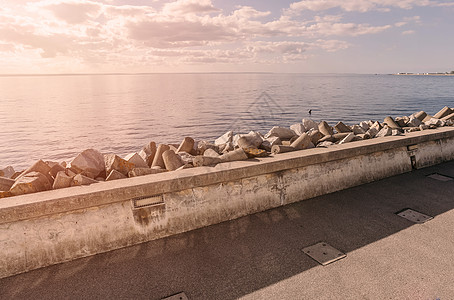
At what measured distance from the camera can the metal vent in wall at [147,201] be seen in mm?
4024

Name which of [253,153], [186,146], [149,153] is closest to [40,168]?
[149,153]

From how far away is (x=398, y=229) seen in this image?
172 inches

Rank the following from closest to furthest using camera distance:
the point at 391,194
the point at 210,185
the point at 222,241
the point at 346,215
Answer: the point at 222,241, the point at 210,185, the point at 346,215, the point at 391,194

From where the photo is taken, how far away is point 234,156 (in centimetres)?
525

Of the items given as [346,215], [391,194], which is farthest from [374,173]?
[346,215]

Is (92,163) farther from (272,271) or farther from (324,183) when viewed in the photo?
(324,183)

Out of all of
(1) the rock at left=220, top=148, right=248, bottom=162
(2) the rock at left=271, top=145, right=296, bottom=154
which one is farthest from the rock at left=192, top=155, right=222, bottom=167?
(2) the rock at left=271, top=145, right=296, bottom=154

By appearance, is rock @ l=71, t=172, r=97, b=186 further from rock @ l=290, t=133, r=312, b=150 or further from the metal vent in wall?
rock @ l=290, t=133, r=312, b=150

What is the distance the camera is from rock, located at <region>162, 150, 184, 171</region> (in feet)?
17.0

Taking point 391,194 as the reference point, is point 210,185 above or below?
above

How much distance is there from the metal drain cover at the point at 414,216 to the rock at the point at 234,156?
2825mm

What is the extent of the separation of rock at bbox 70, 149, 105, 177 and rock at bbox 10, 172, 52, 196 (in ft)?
1.94

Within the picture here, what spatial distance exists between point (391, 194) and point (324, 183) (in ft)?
4.41

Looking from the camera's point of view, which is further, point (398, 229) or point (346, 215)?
point (346, 215)
